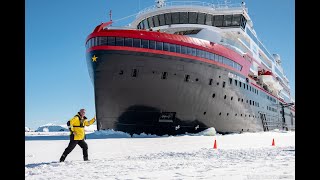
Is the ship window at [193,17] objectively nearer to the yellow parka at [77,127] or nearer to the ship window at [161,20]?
the ship window at [161,20]

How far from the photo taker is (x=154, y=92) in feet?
63.5

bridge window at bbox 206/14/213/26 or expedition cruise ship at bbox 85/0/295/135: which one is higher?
bridge window at bbox 206/14/213/26

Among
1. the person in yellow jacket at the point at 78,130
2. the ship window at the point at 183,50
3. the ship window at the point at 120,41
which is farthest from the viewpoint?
the ship window at the point at 183,50

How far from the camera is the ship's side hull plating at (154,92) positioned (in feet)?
63.0

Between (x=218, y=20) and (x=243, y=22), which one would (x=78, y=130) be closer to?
(x=218, y=20)

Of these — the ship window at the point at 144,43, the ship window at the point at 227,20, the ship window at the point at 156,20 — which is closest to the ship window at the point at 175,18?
the ship window at the point at 156,20

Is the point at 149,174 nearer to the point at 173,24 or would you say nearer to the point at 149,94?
the point at 149,94

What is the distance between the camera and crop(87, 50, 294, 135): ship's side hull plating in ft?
63.0

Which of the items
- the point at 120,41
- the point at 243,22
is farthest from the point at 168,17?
the point at 120,41

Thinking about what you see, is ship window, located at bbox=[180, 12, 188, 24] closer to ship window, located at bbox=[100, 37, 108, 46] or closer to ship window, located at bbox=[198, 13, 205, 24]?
ship window, located at bbox=[198, 13, 205, 24]

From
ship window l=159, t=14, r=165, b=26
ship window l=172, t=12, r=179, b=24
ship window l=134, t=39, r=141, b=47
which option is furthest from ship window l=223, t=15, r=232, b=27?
ship window l=134, t=39, r=141, b=47
